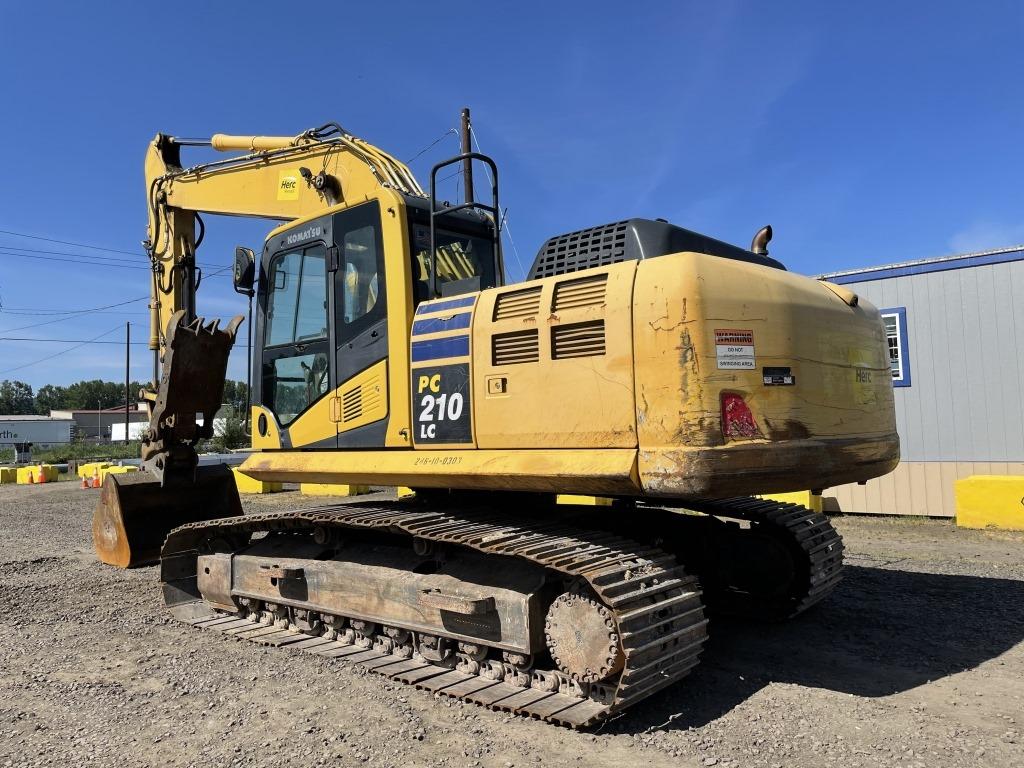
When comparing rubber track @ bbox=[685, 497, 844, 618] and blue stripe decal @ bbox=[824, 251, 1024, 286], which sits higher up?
blue stripe decal @ bbox=[824, 251, 1024, 286]

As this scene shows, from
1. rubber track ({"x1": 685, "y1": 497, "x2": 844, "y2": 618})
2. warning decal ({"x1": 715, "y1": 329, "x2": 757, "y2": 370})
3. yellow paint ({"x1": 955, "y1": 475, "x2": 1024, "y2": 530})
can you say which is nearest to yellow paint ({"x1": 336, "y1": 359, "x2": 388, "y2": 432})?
warning decal ({"x1": 715, "y1": 329, "x2": 757, "y2": 370})

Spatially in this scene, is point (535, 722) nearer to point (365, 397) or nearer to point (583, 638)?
point (583, 638)

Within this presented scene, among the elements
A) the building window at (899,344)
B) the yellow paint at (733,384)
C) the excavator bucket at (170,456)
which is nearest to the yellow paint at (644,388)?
the yellow paint at (733,384)

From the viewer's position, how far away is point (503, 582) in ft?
15.3

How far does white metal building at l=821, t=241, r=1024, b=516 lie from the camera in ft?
39.8

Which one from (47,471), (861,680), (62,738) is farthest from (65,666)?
(47,471)

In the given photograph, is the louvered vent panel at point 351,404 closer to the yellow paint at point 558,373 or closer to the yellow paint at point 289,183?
the yellow paint at point 558,373

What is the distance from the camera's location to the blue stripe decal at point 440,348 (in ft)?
15.8

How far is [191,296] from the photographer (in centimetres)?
808

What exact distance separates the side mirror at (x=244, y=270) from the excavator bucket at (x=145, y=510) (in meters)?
2.29

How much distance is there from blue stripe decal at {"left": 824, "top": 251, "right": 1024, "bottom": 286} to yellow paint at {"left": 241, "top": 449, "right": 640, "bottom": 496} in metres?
10.8

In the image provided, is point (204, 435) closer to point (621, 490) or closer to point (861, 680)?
point (621, 490)

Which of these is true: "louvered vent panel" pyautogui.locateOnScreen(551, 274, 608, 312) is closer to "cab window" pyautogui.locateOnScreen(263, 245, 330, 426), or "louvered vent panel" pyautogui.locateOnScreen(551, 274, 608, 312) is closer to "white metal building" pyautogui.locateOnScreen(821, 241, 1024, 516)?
"cab window" pyautogui.locateOnScreen(263, 245, 330, 426)

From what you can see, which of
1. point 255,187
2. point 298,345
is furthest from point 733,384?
point 255,187
